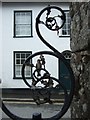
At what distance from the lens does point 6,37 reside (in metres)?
13.0

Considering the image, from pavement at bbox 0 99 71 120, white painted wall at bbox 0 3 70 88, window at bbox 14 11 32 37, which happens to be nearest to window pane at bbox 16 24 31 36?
window at bbox 14 11 32 37

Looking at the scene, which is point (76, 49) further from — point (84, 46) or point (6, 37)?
point (6, 37)

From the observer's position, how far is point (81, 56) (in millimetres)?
1405

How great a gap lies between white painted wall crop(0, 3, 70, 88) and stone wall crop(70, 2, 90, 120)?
1105 centimetres

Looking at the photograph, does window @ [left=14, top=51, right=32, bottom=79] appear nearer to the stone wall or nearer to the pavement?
the pavement

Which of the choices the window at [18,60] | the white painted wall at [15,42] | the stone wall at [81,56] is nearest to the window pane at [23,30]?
the white painted wall at [15,42]

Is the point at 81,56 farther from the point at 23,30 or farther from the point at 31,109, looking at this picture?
the point at 23,30

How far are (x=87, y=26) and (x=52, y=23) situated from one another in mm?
161

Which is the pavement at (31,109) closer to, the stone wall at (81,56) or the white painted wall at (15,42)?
the white painted wall at (15,42)

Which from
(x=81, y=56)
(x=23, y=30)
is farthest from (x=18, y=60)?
(x=81, y=56)

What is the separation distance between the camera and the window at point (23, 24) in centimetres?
1310

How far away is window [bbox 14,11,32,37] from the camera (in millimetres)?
13102

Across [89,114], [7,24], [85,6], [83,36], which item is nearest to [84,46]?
[83,36]

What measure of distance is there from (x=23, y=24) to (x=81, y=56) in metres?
12.2
